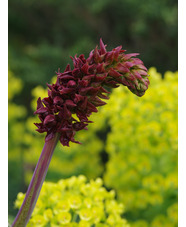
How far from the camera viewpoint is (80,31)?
3244mm

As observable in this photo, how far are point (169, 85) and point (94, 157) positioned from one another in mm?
865

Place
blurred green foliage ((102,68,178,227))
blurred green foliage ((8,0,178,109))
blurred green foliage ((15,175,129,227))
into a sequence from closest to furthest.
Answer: blurred green foliage ((15,175,129,227)), blurred green foliage ((102,68,178,227)), blurred green foliage ((8,0,178,109))

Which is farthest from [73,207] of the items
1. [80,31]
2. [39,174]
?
[80,31]

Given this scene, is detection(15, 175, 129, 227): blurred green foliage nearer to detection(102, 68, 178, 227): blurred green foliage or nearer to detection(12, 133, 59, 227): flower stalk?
detection(12, 133, 59, 227): flower stalk

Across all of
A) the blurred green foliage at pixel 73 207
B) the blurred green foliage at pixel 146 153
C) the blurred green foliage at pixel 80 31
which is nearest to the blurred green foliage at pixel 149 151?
the blurred green foliage at pixel 146 153

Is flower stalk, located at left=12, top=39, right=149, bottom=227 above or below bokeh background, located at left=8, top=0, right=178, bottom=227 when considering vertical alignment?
below

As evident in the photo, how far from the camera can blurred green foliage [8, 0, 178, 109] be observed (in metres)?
2.75

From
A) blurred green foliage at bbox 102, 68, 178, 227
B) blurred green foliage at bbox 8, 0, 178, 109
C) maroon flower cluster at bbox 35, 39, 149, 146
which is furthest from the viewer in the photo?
blurred green foliage at bbox 8, 0, 178, 109

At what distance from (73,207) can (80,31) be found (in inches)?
108

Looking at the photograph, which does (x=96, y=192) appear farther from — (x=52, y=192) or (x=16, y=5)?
(x=16, y=5)

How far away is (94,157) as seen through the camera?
6.54 ft

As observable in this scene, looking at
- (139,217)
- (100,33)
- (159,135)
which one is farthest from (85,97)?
(100,33)

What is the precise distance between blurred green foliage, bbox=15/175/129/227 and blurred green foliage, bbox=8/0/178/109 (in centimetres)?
190

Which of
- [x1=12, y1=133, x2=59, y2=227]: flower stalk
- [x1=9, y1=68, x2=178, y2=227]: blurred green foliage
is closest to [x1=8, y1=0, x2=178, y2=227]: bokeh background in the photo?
[x1=9, y1=68, x2=178, y2=227]: blurred green foliage
